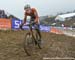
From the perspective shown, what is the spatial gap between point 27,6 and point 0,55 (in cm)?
215

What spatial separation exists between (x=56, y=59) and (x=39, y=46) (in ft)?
7.87

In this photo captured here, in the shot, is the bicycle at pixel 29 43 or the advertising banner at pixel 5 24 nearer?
the bicycle at pixel 29 43

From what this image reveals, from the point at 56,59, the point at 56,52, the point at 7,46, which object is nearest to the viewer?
the point at 56,59

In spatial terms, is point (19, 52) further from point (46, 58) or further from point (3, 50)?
point (46, 58)

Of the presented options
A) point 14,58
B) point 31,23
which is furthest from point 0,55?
point 31,23

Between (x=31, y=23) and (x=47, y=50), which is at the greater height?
(x=31, y=23)

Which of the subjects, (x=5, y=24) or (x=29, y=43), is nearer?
(x=29, y=43)

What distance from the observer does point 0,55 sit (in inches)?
463

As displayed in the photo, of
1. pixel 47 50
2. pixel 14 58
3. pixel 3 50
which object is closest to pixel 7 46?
pixel 3 50

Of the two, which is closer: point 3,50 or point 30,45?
point 30,45

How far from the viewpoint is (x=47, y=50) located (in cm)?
1340

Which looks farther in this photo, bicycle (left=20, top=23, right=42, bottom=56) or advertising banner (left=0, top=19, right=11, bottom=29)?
advertising banner (left=0, top=19, right=11, bottom=29)

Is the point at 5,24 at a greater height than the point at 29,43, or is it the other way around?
the point at 5,24

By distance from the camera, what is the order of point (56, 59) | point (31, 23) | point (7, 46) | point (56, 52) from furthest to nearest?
1. point (7, 46)
2. point (56, 52)
3. point (31, 23)
4. point (56, 59)
